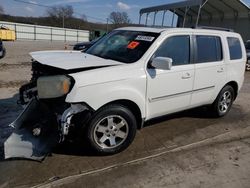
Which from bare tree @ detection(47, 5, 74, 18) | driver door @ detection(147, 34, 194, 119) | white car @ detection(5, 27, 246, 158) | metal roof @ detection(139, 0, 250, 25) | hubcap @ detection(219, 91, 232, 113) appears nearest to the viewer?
white car @ detection(5, 27, 246, 158)

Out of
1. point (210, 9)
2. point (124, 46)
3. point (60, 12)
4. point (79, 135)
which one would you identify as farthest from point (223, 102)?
point (60, 12)

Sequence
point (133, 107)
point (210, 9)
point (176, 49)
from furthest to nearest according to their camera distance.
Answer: point (210, 9) < point (176, 49) < point (133, 107)

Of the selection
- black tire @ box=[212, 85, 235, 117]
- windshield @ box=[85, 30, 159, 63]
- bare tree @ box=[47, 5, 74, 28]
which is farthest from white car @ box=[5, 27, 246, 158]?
bare tree @ box=[47, 5, 74, 28]

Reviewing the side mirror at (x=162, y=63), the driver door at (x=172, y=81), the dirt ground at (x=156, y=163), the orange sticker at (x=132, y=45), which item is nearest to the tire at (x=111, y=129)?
the dirt ground at (x=156, y=163)

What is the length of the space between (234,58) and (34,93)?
13.1ft

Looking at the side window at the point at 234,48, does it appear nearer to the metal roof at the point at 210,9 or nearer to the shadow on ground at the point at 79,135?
the shadow on ground at the point at 79,135

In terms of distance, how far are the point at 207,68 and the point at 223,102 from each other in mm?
1214

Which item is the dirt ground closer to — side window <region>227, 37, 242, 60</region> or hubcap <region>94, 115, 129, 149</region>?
hubcap <region>94, 115, 129, 149</region>

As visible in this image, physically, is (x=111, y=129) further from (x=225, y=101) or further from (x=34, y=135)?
(x=225, y=101)

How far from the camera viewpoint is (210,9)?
3344 centimetres

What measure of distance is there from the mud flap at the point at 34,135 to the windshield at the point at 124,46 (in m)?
1.38

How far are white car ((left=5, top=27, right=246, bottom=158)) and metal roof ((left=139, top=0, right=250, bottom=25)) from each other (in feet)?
68.1

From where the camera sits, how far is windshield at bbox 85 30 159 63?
4.57 m

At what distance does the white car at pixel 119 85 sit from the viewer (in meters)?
3.80
